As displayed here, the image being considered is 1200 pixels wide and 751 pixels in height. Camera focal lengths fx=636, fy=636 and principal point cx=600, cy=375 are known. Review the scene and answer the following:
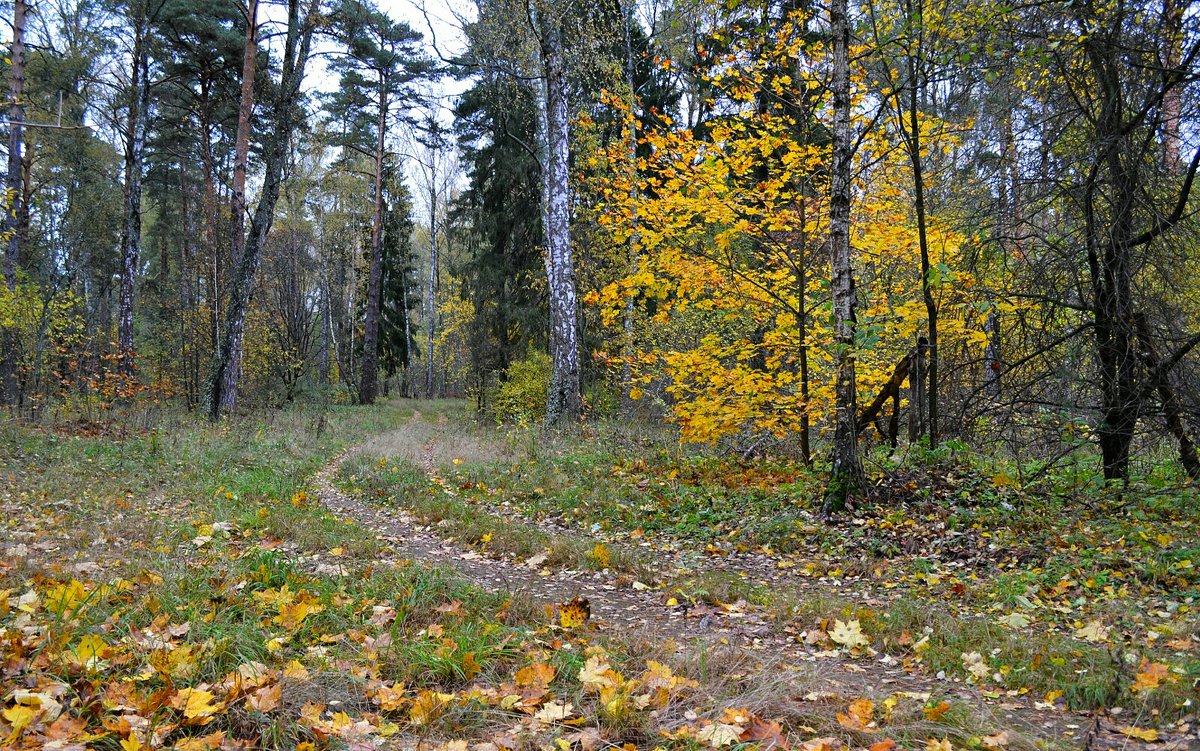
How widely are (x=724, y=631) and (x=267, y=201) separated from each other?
14027 millimetres

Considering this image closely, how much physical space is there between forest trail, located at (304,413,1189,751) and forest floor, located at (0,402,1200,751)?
3cm

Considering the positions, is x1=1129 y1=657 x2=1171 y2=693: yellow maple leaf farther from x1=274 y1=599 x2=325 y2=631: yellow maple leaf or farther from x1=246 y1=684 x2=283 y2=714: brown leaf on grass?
x1=274 y1=599 x2=325 y2=631: yellow maple leaf

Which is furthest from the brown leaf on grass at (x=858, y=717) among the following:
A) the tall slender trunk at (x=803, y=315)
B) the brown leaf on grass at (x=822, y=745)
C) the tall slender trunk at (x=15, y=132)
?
the tall slender trunk at (x=15, y=132)

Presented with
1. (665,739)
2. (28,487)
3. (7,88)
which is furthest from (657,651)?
(7,88)

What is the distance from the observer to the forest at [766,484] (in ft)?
9.09

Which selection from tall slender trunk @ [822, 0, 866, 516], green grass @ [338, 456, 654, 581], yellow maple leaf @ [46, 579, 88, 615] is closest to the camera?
yellow maple leaf @ [46, 579, 88, 615]

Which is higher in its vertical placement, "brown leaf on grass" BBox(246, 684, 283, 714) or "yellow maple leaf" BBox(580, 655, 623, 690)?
"brown leaf on grass" BBox(246, 684, 283, 714)

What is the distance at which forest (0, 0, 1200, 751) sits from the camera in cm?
277

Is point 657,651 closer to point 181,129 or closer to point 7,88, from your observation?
point 7,88

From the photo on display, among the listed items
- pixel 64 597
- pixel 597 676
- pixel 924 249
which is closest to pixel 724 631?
pixel 597 676

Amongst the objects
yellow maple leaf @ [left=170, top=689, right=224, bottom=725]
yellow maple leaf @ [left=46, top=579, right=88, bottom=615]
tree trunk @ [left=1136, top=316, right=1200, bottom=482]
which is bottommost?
yellow maple leaf @ [left=170, top=689, right=224, bottom=725]

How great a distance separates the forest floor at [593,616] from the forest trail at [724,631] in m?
0.03

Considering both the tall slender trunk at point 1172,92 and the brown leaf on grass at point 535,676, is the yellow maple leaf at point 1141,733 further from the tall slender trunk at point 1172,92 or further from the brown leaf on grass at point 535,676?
the tall slender trunk at point 1172,92

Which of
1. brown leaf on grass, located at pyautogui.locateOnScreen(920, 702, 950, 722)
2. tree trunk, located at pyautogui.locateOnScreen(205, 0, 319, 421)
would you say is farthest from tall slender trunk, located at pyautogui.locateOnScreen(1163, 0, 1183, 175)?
tree trunk, located at pyautogui.locateOnScreen(205, 0, 319, 421)
